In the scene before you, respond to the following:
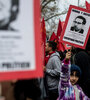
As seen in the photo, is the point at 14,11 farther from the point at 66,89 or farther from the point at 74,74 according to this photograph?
the point at 74,74

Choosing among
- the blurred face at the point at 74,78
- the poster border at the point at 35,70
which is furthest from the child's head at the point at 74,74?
the poster border at the point at 35,70

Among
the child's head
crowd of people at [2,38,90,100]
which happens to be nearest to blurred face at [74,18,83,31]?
crowd of people at [2,38,90,100]

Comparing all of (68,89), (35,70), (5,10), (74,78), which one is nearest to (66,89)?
(68,89)

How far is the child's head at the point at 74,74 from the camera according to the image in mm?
4384

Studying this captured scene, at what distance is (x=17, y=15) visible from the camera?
6.78 feet

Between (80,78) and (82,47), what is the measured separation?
605 millimetres

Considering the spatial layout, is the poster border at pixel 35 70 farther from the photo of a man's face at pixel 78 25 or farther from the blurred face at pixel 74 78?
the photo of a man's face at pixel 78 25

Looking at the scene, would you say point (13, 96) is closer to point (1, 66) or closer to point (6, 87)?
point (6, 87)

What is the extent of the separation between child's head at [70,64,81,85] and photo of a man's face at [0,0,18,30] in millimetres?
2468

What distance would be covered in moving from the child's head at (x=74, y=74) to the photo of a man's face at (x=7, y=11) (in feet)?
8.10

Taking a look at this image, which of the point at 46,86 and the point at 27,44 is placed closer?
the point at 27,44

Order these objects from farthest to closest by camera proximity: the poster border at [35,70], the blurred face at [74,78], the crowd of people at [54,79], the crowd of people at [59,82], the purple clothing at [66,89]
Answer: the blurred face at [74,78] → the purple clothing at [66,89] → the crowd of people at [59,82] → the crowd of people at [54,79] → the poster border at [35,70]

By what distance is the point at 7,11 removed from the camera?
206 centimetres

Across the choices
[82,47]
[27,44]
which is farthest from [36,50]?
[82,47]
